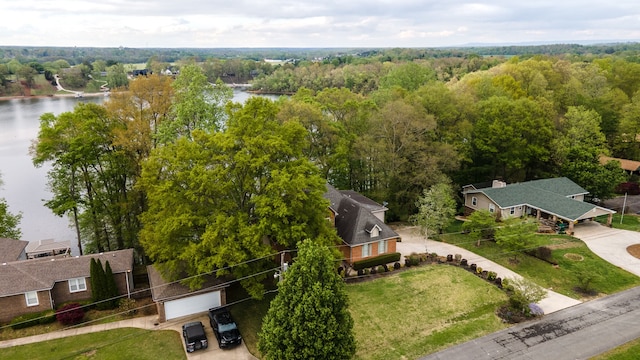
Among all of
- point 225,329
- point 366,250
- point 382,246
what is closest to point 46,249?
point 225,329

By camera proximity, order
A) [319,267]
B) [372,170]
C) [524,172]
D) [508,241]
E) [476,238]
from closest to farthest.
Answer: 1. [319,267]
2. [508,241]
3. [476,238]
4. [372,170]
5. [524,172]

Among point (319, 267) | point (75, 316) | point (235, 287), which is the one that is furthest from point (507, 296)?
point (75, 316)

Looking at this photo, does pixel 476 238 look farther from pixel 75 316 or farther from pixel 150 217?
pixel 75 316

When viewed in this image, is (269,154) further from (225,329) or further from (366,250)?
(366,250)

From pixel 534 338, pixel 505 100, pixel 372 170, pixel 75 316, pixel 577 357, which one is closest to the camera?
pixel 577 357

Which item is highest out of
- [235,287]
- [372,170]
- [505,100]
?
[505,100]

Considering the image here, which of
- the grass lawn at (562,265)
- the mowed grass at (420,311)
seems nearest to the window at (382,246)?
the mowed grass at (420,311)
